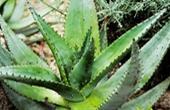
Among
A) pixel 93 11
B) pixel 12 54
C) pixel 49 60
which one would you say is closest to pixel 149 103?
pixel 93 11

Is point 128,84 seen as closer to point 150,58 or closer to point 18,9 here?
point 150,58

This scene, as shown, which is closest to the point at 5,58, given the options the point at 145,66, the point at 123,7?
the point at 145,66

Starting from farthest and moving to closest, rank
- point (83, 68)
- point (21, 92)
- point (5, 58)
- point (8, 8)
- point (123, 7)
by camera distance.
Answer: point (8, 8)
point (123, 7)
point (5, 58)
point (21, 92)
point (83, 68)

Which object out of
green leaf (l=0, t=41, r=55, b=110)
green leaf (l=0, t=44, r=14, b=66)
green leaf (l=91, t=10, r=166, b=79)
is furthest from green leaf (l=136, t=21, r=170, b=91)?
green leaf (l=0, t=44, r=14, b=66)

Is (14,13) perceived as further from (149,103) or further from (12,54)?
(149,103)

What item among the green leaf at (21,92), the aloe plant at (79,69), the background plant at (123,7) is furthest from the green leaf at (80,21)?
the background plant at (123,7)

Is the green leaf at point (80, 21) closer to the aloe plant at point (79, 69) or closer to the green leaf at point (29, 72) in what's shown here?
the aloe plant at point (79, 69)

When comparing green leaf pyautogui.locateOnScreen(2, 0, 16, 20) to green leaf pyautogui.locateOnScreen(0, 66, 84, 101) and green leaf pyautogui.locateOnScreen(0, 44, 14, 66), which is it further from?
green leaf pyautogui.locateOnScreen(0, 66, 84, 101)

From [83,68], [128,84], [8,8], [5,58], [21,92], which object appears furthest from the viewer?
[8,8]
